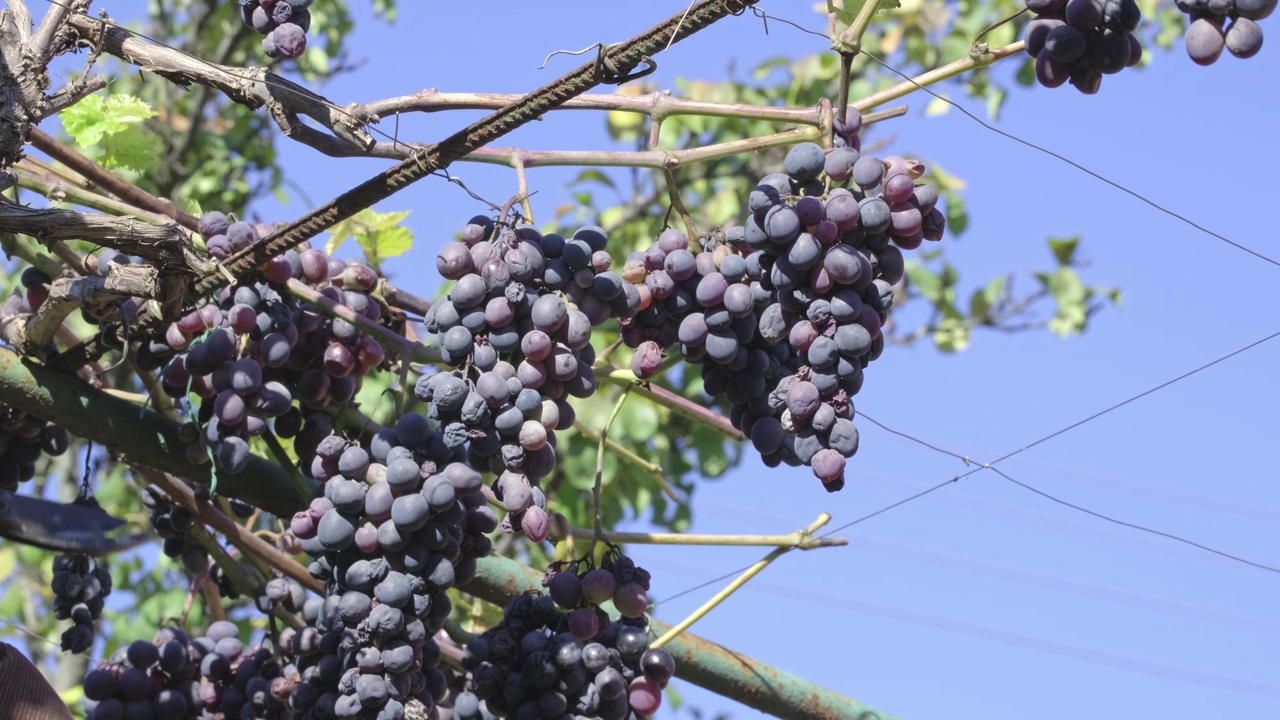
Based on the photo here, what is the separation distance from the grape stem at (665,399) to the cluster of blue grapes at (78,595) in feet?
2.72

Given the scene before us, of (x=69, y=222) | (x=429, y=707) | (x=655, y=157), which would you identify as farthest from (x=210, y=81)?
(x=429, y=707)

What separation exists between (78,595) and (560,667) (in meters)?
0.87

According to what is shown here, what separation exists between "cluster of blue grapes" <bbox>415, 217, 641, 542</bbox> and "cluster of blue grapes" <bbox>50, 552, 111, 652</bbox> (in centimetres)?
88

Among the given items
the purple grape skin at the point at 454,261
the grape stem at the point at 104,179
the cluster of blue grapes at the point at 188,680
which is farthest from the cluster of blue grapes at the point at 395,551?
the grape stem at the point at 104,179

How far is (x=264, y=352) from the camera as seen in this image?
176cm

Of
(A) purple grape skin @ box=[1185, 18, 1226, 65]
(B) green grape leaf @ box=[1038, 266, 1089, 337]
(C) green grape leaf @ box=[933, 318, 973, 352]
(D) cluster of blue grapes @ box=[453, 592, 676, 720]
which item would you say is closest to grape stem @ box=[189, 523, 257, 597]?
(D) cluster of blue grapes @ box=[453, 592, 676, 720]

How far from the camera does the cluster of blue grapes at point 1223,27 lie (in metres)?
1.10

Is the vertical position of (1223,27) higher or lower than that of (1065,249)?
lower

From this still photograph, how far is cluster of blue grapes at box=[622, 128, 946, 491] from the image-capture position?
4.59 feet

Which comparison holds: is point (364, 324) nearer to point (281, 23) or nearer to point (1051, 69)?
point (281, 23)

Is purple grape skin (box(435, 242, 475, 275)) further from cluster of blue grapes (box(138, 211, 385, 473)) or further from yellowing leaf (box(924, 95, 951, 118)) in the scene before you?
yellowing leaf (box(924, 95, 951, 118))

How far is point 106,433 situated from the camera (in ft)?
6.15

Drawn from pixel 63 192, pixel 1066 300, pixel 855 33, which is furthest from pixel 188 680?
pixel 1066 300

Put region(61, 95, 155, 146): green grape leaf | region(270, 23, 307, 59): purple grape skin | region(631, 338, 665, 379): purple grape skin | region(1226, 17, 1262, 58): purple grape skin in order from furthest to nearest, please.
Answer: region(61, 95, 155, 146): green grape leaf < region(631, 338, 665, 379): purple grape skin < region(270, 23, 307, 59): purple grape skin < region(1226, 17, 1262, 58): purple grape skin
